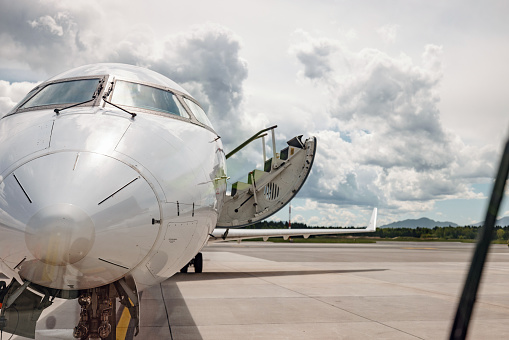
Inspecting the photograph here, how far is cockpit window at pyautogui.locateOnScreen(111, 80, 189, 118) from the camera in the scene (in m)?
4.39

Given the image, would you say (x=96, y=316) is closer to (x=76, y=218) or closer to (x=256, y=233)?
(x=76, y=218)

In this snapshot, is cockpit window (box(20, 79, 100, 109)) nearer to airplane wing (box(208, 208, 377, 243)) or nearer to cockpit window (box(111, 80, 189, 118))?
cockpit window (box(111, 80, 189, 118))

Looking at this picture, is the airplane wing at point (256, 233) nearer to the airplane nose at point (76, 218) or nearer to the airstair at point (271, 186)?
the airstair at point (271, 186)

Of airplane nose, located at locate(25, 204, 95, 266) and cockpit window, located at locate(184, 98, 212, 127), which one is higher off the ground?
cockpit window, located at locate(184, 98, 212, 127)

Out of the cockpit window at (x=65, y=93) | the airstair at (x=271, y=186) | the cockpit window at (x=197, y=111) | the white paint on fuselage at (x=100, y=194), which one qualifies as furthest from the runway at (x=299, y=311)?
the cockpit window at (x=65, y=93)

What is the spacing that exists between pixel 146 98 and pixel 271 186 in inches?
307

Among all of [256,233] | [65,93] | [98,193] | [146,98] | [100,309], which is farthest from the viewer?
[256,233]

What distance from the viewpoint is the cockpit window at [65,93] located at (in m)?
4.32

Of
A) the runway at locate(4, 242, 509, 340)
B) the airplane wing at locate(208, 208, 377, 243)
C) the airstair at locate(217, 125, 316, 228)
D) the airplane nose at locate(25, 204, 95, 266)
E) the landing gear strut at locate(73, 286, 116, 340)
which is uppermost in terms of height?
the airstair at locate(217, 125, 316, 228)

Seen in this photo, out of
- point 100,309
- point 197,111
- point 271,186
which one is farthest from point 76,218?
point 271,186

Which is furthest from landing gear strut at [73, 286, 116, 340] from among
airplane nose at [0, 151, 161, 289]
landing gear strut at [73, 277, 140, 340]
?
airplane nose at [0, 151, 161, 289]

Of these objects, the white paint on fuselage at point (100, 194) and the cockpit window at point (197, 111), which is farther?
the cockpit window at point (197, 111)

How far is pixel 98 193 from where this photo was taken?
293 centimetres

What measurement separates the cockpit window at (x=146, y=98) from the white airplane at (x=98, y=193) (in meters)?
0.02
